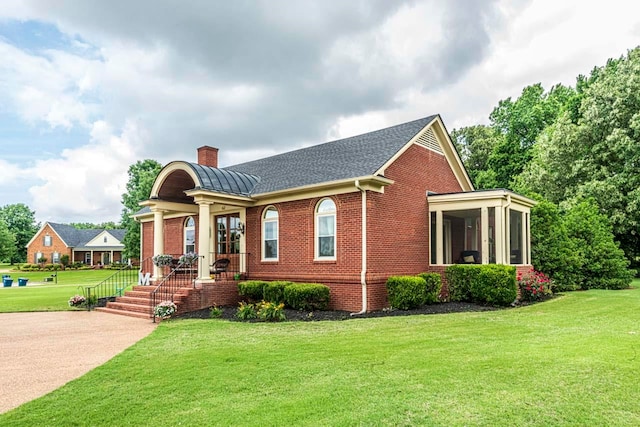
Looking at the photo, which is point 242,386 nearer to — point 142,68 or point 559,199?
point 142,68

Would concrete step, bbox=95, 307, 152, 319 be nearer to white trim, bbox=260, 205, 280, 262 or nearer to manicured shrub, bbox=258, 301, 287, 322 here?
manicured shrub, bbox=258, 301, 287, 322

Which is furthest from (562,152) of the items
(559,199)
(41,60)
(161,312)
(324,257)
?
(41,60)

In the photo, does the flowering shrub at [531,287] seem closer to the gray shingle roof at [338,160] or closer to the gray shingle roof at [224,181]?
the gray shingle roof at [338,160]

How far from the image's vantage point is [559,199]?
26922 mm

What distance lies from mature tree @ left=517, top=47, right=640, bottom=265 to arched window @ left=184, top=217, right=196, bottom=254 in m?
20.5

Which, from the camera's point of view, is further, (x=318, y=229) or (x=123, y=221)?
(x=123, y=221)

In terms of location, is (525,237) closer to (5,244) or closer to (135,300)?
(135,300)

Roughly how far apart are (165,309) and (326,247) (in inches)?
191

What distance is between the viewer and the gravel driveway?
20.1 ft

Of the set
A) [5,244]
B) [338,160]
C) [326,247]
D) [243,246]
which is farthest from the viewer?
[5,244]

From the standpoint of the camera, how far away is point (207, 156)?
19875 mm

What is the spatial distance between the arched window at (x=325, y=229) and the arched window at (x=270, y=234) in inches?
72.7

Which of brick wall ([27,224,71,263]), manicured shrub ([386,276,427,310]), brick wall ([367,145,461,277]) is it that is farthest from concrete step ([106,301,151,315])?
brick wall ([27,224,71,263])

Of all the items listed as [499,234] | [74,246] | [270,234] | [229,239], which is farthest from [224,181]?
[74,246]
